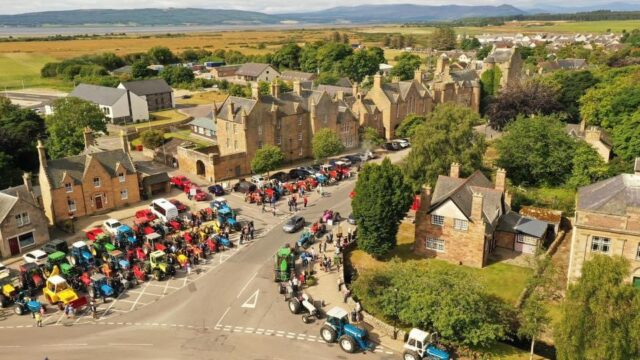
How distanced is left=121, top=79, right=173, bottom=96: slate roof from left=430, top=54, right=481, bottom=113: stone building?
188ft

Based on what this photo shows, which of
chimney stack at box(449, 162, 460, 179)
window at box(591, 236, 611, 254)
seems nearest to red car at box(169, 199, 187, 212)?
chimney stack at box(449, 162, 460, 179)

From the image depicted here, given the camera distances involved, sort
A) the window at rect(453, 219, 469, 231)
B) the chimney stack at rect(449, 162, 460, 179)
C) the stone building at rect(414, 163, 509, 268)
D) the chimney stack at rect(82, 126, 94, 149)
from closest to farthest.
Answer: the stone building at rect(414, 163, 509, 268) < the window at rect(453, 219, 469, 231) < the chimney stack at rect(449, 162, 460, 179) < the chimney stack at rect(82, 126, 94, 149)

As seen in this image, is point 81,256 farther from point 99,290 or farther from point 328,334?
point 328,334

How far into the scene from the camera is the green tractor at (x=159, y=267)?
38812 mm

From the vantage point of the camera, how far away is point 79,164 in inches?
2040

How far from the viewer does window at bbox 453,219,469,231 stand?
3997 centimetres

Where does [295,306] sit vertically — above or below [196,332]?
above

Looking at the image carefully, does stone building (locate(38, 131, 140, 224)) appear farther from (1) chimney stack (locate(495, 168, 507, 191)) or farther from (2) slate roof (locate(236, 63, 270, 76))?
(2) slate roof (locate(236, 63, 270, 76))

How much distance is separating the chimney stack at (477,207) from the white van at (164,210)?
27917 mm

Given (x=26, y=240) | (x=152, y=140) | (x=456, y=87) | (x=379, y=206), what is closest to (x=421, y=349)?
(x=379, y=206)

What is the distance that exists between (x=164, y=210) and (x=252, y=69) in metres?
107

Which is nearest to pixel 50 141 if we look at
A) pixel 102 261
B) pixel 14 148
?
pixel 14 148

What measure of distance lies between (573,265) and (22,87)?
154 m

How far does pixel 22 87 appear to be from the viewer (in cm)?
14562
